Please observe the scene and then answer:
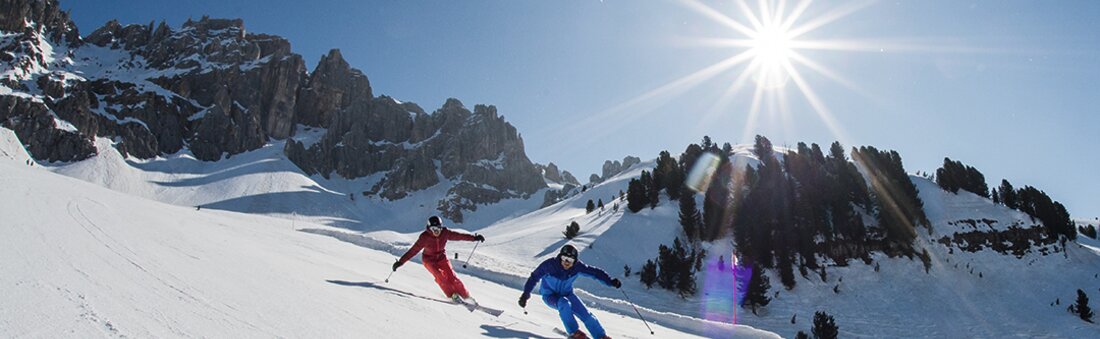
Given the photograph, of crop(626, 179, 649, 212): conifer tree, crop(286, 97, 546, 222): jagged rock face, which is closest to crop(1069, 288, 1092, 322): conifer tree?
crop(626, 179, 649, 212): conifer tree

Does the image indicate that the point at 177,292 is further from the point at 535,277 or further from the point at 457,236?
the point at 457,236

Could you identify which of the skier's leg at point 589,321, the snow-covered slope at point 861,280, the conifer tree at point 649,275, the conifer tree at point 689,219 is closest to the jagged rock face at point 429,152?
the conifer tree at point 689,219

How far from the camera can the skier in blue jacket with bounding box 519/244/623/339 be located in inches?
306

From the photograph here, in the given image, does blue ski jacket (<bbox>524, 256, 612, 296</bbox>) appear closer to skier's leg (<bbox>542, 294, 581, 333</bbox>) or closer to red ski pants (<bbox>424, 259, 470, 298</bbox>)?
skier's leg (<bbox>542, 294, 581, 333</bbox>)

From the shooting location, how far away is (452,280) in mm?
9836

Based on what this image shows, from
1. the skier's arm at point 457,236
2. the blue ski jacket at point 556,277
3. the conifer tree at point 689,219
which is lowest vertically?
the blue ski jacket at point 556,277

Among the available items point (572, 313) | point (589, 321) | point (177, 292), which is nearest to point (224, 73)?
point (177, 292)

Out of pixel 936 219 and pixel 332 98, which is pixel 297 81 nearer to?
pixel 332 98

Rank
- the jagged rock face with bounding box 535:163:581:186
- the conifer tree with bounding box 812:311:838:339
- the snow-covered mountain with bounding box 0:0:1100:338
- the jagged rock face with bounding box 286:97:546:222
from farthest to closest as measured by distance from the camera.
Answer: the jagged rock face with bounding box 535:163:581:186 → the jagged rock face with bounding box 286:97:546:222 → the conifer tree with bounding box 812:311:838:339 → the snow-covered mountain with bounding box 0:0:1100:338

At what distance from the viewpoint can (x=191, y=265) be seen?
7.22 m

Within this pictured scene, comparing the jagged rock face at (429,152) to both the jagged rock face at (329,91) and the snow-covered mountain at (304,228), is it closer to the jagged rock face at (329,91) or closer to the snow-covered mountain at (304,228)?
the snow-covered mountain at (304,228)

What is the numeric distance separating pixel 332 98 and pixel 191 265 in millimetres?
177453

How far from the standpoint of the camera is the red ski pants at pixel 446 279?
968 cm

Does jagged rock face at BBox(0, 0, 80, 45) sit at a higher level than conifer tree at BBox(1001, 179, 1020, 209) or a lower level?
higher
